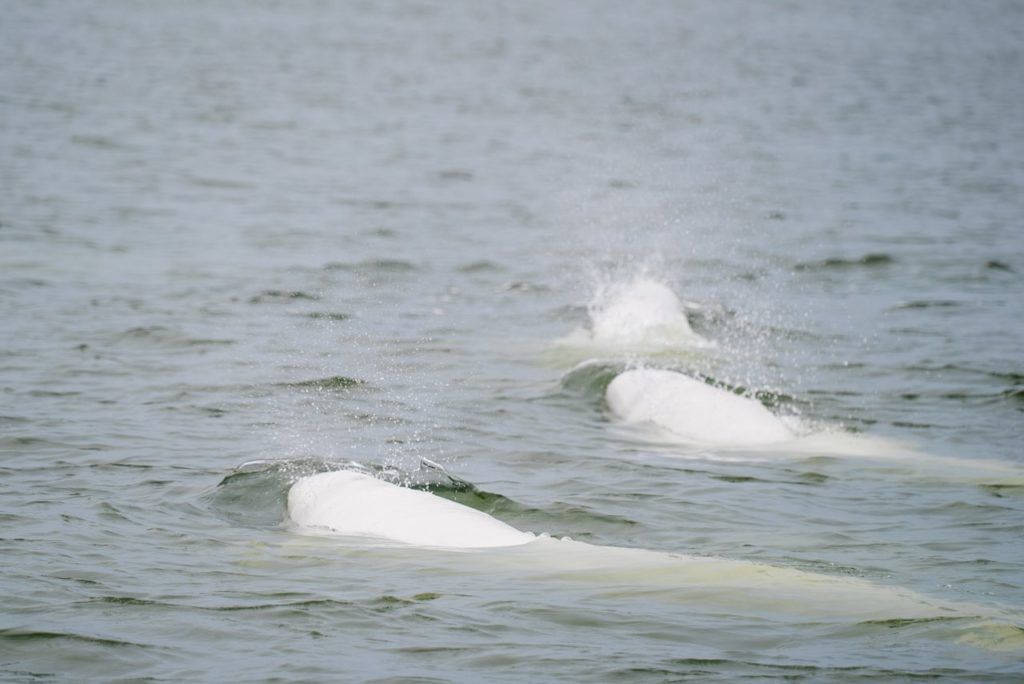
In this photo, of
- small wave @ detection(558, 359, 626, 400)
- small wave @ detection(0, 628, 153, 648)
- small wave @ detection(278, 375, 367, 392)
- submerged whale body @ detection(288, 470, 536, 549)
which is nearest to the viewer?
small wave @ detection(0, 628, 153, 648)

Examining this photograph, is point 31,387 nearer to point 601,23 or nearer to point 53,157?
point 53,157

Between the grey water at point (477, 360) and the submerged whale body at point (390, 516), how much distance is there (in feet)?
0.76

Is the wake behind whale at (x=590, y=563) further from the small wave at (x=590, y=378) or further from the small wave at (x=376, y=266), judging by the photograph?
the small wave at (x=376, y=266)

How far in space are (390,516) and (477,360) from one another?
6485 millimetres

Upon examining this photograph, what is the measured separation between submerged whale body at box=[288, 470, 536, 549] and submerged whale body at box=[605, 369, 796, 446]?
354cm

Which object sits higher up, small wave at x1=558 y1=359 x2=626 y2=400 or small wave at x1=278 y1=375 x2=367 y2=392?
small wave at x1=558 y1=359 x2=626 y2=400

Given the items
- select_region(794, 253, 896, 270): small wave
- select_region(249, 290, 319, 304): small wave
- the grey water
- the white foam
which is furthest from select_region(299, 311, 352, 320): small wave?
select_region(794, 253, 896, 270): small wave

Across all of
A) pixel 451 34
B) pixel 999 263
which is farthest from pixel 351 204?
pixel 451 34

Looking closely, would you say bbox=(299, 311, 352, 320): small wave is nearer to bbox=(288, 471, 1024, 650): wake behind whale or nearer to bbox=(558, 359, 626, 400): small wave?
bbox=(558, 359, 626, 400): small wave

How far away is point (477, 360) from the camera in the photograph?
54.3ft

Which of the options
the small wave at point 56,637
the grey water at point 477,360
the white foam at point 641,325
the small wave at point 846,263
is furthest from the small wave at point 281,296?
the small wave at point 56,637

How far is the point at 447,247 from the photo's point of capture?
76.4ft

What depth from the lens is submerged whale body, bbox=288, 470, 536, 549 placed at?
391 inches

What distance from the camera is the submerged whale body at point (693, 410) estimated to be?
1350 centimetres
